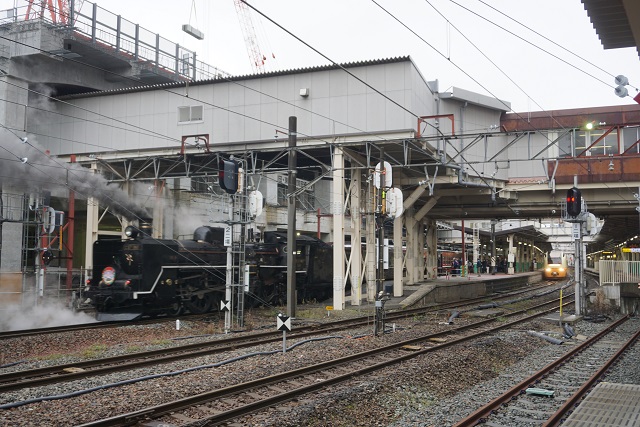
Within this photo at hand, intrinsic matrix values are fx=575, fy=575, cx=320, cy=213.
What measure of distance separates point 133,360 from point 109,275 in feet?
23.6

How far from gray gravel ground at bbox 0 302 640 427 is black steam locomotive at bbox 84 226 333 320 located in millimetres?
2070

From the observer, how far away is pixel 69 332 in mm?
15328

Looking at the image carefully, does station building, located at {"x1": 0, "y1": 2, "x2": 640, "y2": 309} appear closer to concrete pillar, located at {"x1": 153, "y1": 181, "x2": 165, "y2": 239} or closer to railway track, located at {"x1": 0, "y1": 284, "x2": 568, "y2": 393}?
concrete pillar, located at {"x1": 153, "y1": 181, "x2": 165, "y2": 239}

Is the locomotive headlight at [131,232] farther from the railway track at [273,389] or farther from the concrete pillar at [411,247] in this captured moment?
the concrete pillar at [411,247]

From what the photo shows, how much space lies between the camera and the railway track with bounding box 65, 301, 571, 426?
24.5 feet

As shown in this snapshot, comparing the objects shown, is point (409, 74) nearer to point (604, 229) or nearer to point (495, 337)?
point (495, 337)

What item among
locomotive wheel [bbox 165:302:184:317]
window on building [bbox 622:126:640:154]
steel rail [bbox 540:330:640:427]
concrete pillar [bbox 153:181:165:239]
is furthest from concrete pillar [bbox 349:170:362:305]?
window on building [bbox 622:126:640:154]

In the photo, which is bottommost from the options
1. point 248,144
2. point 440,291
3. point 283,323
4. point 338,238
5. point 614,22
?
point 440,291

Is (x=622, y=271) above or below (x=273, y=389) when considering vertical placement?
above

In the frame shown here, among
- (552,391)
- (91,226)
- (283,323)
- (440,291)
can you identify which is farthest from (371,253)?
(552,391)

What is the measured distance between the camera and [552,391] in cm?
903

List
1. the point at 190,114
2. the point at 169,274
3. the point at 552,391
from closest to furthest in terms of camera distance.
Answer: the point at 552,391
the point at 169,274
the point at 190,114

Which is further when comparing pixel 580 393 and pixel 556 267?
pixel 556 267

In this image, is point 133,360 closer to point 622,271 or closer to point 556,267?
point 622,271
